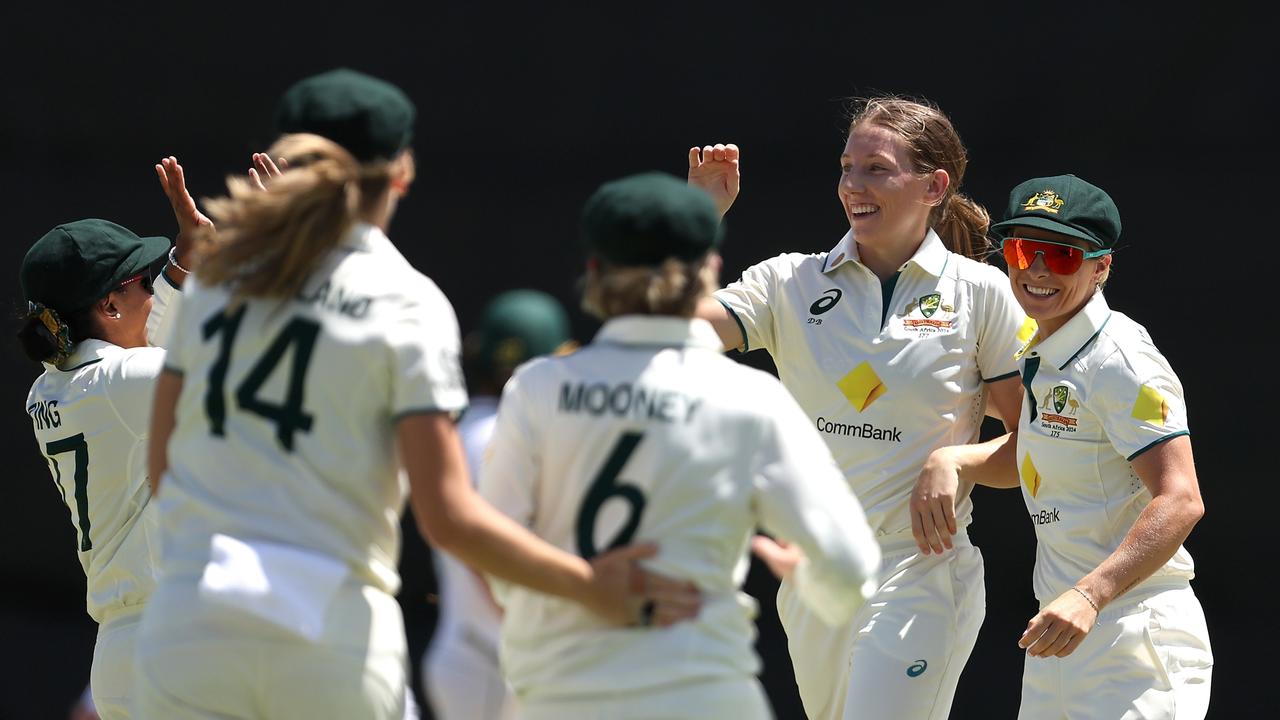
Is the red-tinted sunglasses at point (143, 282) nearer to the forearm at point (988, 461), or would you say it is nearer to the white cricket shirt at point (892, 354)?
the white cricket shirt at point (892, 354)

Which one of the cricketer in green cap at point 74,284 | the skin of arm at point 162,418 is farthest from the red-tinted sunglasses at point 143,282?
the skin of arm at point 162,418

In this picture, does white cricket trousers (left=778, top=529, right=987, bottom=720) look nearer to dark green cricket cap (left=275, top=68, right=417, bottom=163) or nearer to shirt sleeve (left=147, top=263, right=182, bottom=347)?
shirt sleeve (left=147, top=263, right=182, bottom=347)

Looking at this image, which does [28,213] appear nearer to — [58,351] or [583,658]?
[58,351]

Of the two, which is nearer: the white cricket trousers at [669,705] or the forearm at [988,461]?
the white cricket trousers at [669,705]

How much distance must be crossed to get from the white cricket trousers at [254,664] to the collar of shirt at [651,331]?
0.52 meters

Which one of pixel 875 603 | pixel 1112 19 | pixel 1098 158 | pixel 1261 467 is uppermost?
pixel 1112 19

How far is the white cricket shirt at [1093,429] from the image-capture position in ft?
10.5

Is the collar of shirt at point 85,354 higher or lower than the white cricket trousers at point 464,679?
higher

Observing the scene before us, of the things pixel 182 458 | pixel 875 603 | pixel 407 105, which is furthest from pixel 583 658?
pixel 875 603

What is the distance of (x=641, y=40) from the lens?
5816 millimetres

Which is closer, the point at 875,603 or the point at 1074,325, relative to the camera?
the point at 1074,325

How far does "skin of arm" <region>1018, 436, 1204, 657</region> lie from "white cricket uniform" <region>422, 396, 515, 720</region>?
118cm

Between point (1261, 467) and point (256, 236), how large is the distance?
166 inches

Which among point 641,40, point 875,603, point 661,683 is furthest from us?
point 641,40
